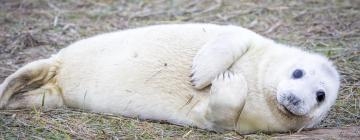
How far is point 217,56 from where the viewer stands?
14.9 ft

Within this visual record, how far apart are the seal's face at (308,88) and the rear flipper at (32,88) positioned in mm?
1827

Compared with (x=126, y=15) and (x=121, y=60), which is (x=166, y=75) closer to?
(x=121, y=60)

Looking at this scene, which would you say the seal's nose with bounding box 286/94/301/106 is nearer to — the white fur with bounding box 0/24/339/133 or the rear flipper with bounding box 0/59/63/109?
the white fur with bounding box 0/24/339/133

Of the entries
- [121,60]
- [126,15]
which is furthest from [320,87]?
[126,15]

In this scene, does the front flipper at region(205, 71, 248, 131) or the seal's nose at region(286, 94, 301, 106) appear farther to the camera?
the front flipper at region(205, 71, 248, 131)

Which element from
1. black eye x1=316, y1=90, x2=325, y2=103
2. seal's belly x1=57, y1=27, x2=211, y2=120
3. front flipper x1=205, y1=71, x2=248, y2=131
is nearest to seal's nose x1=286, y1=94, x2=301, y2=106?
black eye x1=316, y1=90, x2=325, y2=103

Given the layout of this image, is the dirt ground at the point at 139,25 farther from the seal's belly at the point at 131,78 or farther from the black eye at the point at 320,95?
the black eye at the point at 320,95

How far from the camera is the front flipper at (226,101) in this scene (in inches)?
167

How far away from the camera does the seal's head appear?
13.6 ft

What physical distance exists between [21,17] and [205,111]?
13.1 feet

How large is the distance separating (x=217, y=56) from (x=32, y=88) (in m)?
1.63

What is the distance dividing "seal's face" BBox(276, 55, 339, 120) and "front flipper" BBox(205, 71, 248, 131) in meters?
0.26

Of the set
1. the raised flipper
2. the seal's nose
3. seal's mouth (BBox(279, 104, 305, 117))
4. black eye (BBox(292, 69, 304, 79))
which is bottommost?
seal's mouth (BBox(279, 104, 305, 117))

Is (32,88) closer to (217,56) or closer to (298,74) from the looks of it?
(217,56)
